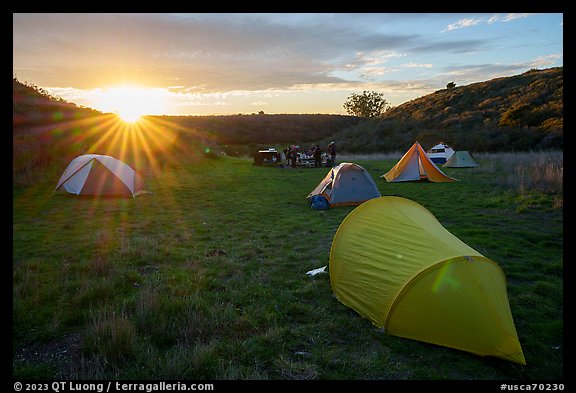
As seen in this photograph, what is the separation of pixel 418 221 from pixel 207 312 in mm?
3216

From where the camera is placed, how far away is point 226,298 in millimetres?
5562

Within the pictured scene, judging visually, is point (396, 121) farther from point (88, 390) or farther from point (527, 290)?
point (88, 390)

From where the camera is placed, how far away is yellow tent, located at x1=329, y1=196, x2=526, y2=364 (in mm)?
4098

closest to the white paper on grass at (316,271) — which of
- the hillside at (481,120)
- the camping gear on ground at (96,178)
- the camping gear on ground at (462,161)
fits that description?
the camping gear on ground at (96,178)

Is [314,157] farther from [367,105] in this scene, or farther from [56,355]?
[367,105]

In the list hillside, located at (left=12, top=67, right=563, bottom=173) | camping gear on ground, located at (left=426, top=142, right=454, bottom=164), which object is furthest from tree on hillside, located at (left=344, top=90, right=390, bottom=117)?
camping gear on ground, located at (left=426, top=142, right=454, bottom=164)

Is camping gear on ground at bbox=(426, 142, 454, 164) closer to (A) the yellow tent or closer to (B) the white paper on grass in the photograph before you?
(B) the white paper on grass

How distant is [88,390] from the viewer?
138 inches

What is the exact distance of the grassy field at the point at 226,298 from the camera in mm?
3932

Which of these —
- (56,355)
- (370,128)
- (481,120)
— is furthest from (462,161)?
(370,128)

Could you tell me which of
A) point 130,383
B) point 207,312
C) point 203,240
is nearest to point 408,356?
point 207,312

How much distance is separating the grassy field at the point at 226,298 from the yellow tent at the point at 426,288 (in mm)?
187

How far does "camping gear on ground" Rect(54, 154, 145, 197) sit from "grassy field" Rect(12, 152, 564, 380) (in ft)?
6.14

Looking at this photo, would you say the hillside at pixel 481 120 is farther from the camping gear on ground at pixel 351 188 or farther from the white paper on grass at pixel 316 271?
the white paper on grass at pixel 316 271
